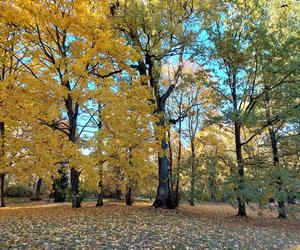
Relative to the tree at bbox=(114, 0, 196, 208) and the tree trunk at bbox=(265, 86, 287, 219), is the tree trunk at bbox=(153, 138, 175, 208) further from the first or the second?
the tree trunk at bbox=(265, 86, 287, 219)

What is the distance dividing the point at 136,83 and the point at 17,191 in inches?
850

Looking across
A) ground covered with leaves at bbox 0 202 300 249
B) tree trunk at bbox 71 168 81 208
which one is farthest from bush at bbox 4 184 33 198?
ground covered with leaves at bbox 0 202 300 249

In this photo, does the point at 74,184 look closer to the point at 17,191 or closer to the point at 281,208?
the point at 281,208

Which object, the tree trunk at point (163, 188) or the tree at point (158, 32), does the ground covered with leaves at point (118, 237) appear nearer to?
the tree at point (158, 32)

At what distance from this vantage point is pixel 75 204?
14.0m

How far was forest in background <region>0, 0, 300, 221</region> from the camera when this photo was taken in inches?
429

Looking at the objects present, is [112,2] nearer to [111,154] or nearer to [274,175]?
[111,154]

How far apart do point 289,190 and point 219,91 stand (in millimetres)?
6140

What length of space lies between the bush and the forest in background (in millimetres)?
15487

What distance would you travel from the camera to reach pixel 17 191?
92.8 feet

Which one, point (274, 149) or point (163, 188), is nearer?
point (163, 188)

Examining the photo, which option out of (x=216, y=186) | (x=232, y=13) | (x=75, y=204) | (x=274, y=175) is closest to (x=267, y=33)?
(x=232, y=13)

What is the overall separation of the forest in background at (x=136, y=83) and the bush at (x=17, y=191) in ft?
50.8

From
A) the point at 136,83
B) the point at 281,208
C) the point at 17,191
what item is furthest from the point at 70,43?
the point at 17,191
